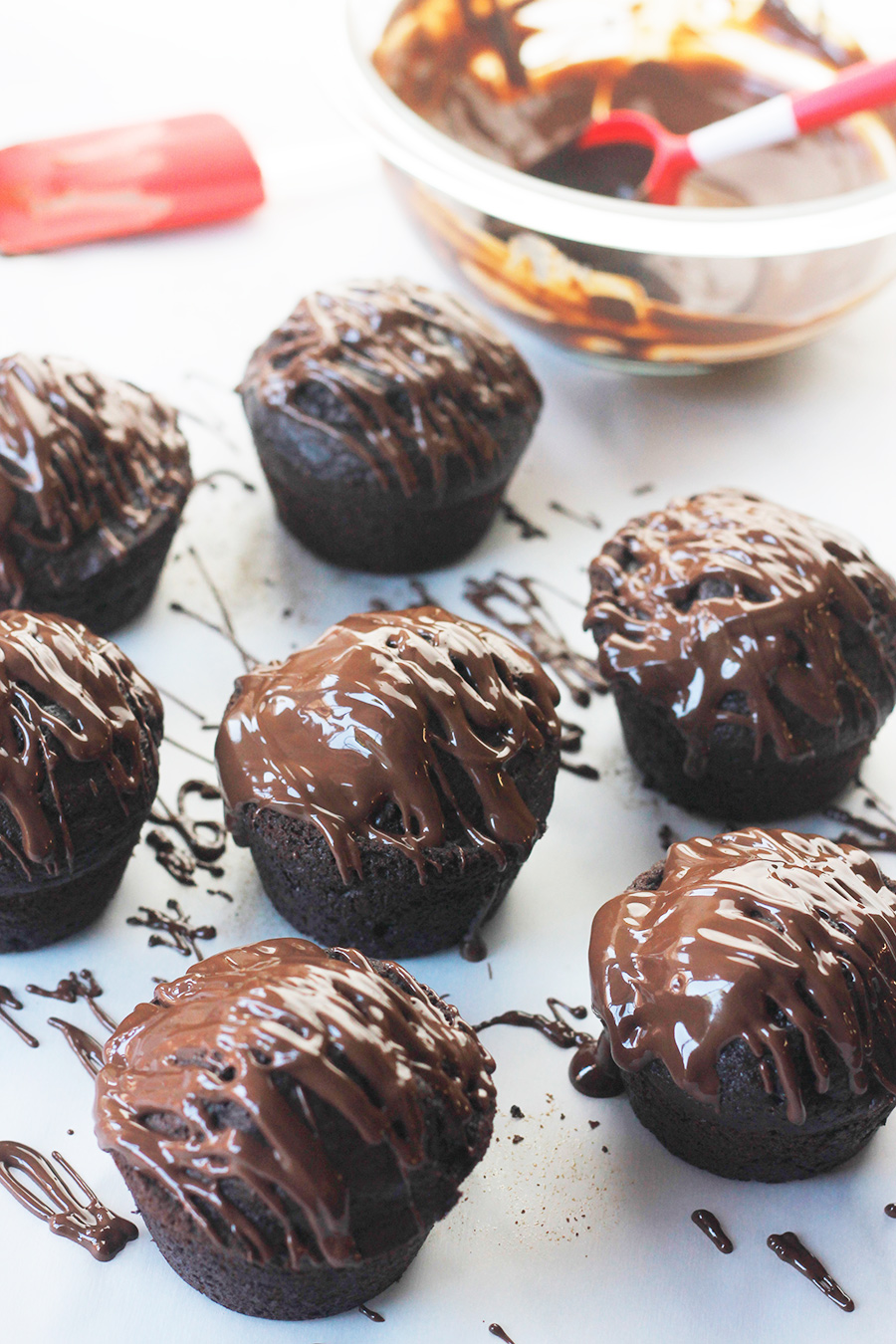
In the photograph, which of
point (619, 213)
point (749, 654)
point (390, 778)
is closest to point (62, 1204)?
point (390, 778)

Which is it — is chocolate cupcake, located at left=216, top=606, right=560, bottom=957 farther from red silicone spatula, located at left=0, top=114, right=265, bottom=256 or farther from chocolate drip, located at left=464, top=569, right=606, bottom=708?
red silicone spatula, located at left=0, top=114, right=265, bottom=256

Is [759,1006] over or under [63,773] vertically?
under

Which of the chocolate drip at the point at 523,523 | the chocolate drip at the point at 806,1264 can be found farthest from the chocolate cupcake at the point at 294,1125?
the chocolate drip at the point at 523,523

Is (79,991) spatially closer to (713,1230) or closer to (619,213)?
(713,1230)

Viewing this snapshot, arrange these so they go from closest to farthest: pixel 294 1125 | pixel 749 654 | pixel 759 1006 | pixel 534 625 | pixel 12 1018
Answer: pixel 294 1125 → pixel 759 1006 → pixel 12 1018 → pixel 749 654 → pixel 534 625

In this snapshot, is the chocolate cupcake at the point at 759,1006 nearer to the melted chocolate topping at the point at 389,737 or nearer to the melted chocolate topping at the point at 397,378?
the melted chocolate topping at the point at 389,737
